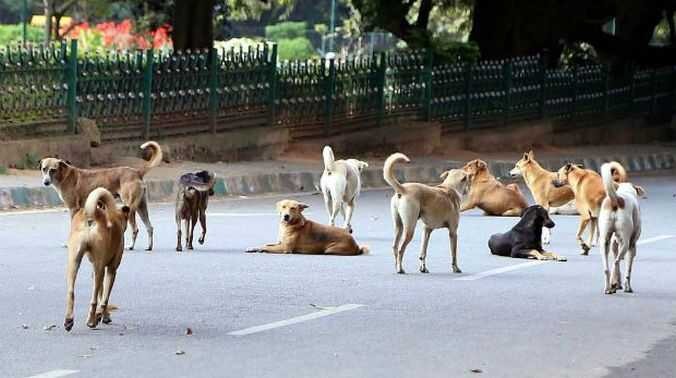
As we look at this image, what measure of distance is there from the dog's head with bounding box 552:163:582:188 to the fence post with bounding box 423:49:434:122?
43.1 ft

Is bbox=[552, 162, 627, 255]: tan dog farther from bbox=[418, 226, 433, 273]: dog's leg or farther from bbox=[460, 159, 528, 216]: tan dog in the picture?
bbox=[460, 159, 528, 216]: tan dog

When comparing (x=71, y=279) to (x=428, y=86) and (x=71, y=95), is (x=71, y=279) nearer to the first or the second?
(x=71, y=95)

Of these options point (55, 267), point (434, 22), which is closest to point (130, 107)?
point (55, 267)

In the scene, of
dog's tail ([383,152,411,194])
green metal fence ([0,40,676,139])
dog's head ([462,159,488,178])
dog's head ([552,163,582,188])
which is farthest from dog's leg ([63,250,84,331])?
green metal fence ([0,40,676,139])

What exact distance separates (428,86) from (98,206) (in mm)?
21213

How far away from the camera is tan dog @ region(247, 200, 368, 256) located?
15273 mm

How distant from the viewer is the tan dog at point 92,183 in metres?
15.1

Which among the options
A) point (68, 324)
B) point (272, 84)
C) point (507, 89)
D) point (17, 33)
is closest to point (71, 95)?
point (272, 84)

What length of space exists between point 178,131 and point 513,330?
15050 mm

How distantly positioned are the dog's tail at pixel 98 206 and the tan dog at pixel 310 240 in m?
4.88

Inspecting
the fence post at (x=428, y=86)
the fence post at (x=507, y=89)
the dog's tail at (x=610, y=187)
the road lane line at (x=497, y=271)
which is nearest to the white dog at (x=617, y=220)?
the dog's tail at (x=610, y=187)

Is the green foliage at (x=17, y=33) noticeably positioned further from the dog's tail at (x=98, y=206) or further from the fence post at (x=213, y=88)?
the dog's tail at (x=98, y=206)

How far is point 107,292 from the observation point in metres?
10.4

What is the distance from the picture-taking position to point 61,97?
75.6ft
